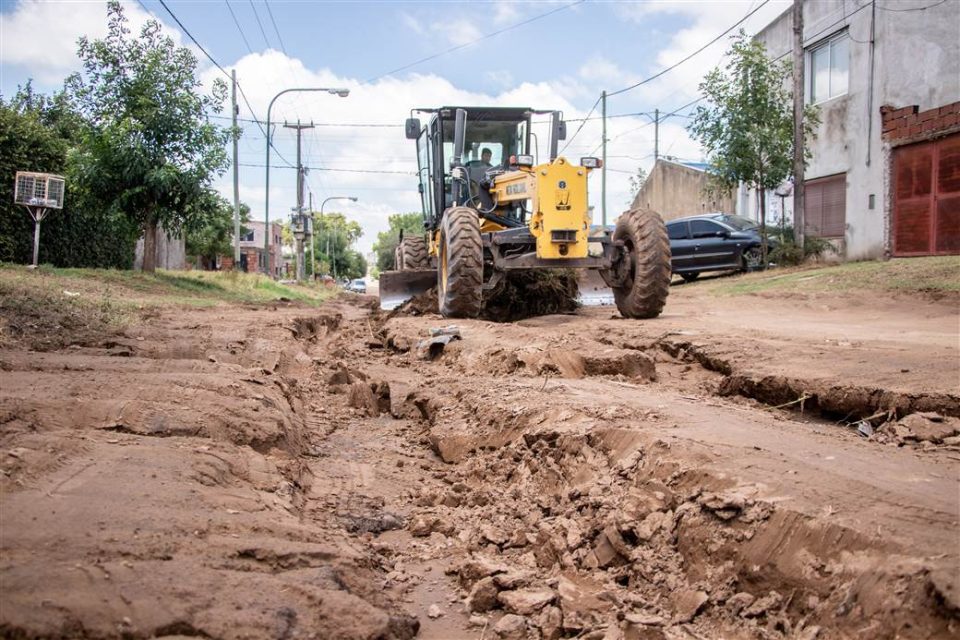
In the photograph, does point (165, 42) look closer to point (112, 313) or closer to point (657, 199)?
point (112, 313)

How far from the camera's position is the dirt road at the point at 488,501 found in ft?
7.89

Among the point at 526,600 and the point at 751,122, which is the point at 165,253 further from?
the point at 526,600

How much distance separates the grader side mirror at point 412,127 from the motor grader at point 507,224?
0.02m

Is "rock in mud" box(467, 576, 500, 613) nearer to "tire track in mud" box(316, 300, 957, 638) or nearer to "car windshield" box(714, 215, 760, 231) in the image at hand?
"tire track in mud" box(316, 300, 957, 638)

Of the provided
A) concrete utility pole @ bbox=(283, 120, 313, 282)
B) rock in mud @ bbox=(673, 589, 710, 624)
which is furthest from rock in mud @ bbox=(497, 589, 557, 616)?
concrete utility pole @ bbox=(283, 120, 313, 282)

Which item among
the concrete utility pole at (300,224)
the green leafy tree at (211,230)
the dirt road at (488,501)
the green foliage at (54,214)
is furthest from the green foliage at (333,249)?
the dirt road at (488,501)

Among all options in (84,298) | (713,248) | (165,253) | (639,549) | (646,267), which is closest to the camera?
(639,549)

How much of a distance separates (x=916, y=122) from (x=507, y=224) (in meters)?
10.8

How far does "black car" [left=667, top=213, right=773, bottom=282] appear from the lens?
19.9 meters

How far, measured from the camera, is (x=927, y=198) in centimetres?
1741

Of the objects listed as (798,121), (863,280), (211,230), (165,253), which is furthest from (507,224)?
(211,230)

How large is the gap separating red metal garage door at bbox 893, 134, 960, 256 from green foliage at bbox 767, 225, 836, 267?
1641mm

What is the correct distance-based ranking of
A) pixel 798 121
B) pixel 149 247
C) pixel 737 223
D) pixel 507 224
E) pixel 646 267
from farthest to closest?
pixel 737 223 < pixel 798 121 < pixel 149 247 < pixel 507 224 < pixel 646 267

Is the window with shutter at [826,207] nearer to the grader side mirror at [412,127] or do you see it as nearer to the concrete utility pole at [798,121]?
the concrete utility pole at [798,121]
